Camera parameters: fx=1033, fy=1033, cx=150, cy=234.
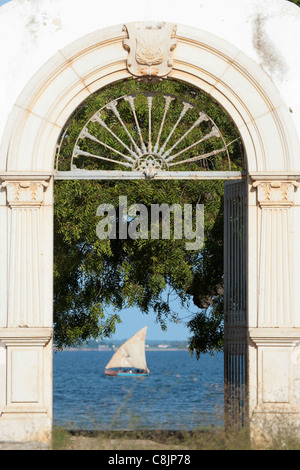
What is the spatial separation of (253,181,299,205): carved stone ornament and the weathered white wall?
0.71 meters

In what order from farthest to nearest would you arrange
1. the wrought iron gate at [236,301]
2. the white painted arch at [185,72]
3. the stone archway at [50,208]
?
the wrought iron gate at [236,301], the white painted arch at [185,72], the stone archway at [50,208]

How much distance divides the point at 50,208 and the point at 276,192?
8.48 ft

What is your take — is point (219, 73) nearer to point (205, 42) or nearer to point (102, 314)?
point (205, 42)

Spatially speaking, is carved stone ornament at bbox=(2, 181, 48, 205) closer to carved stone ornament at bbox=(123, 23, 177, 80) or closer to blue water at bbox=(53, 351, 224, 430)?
carved stone ornament at bbox=(123, 23, 177, 80)

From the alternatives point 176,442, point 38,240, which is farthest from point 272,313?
point 38,240

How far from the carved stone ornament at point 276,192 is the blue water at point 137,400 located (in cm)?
218

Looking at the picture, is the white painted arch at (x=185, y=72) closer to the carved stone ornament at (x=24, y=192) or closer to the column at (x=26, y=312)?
the carved stone ornament at (x=24, y=192)

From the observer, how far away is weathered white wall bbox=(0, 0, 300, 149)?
38.9 feet

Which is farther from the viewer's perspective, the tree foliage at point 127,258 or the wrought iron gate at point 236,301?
the tree foliage at point 127,258

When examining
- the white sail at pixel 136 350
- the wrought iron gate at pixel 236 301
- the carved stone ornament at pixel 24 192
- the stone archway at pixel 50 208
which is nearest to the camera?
the stone archway at pixel 50 208

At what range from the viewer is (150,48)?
11898mm

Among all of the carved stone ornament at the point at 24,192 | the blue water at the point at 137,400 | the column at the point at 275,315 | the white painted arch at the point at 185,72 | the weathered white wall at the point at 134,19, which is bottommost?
the blue water at the point at 137,400

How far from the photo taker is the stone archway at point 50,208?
1146cm

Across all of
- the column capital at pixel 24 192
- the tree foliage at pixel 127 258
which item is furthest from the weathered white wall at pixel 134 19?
the tree foliage at pixel 127 258
